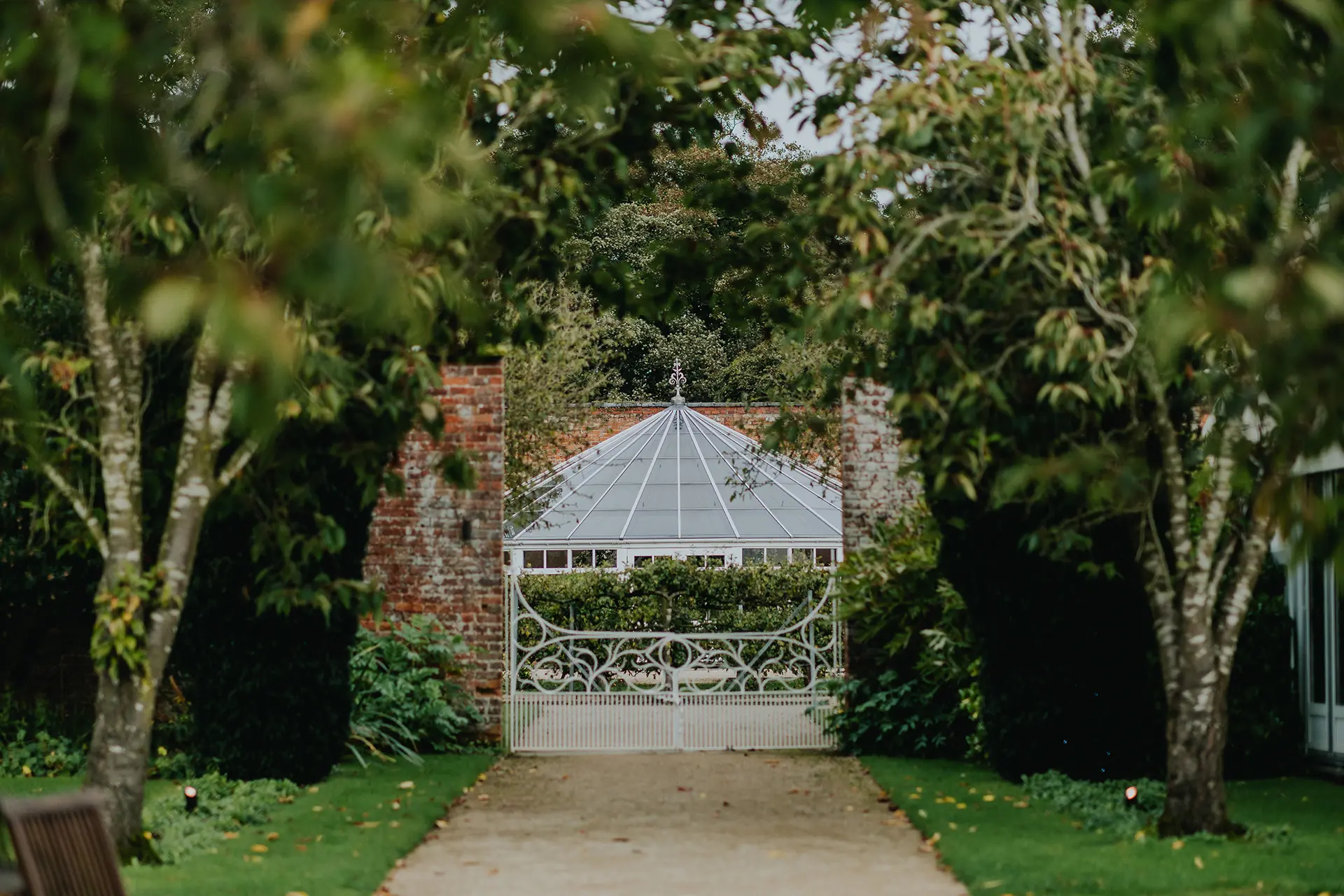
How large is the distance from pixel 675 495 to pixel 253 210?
20.9 m

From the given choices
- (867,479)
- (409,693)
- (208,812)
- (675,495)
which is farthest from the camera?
(675,495)

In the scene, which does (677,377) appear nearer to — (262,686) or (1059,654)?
(1059,654)

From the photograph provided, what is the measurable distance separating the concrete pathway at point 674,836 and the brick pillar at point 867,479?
1.99m

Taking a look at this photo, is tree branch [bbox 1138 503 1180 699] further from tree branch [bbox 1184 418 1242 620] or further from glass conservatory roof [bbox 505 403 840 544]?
glass conservatory roof [bbox 505 403 840 544]

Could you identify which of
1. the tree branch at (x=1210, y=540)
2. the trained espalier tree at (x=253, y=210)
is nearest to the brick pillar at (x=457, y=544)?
the trained espalier tree at (x=253, y=210)

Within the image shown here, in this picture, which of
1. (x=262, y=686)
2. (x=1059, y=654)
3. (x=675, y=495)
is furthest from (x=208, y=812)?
(x=675, y=495)

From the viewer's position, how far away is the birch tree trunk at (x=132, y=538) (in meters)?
8.38

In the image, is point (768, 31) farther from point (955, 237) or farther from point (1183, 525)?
point (1183, 525)

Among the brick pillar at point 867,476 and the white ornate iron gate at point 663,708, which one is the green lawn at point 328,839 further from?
the brick pillar at point 867,476

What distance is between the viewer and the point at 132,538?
855 centimetres

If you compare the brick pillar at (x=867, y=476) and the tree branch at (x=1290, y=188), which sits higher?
the tree branch at (x=1290, y=188)

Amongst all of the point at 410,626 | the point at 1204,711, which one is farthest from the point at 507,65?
the point at 410,626

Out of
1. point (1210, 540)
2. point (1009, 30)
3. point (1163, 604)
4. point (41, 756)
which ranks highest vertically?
point (1009, 30)

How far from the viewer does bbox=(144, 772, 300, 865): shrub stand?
29.3ft
